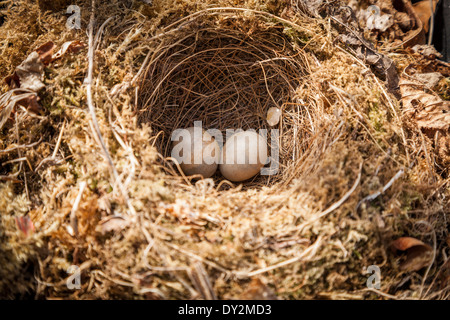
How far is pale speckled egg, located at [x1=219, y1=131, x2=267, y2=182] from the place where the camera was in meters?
1.74

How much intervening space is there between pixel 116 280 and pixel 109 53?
1031mm

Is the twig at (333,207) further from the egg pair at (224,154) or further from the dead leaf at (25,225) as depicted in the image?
the dead leaf at (25,225)

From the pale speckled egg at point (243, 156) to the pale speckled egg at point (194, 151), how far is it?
3.1 inches

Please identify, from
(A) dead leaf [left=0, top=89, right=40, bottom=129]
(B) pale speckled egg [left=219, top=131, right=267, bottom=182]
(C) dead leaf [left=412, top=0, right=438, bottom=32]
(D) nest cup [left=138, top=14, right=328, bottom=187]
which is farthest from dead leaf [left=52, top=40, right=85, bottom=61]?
(C) dead leaf [left=412, top=0, right=438, bottom=32]

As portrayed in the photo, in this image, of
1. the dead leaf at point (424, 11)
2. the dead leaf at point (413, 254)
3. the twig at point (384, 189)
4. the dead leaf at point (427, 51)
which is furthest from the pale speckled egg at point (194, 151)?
the dead leaf at point (424, 11)

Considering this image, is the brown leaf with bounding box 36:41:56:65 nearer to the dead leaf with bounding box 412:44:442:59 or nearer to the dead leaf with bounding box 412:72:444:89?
the dead leaf with bounding box 412:72:444:89

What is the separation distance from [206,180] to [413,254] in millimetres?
868

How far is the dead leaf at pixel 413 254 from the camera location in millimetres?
1271

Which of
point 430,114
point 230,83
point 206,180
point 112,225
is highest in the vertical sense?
point 230,83

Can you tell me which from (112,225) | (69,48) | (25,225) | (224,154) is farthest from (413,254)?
(69,48)

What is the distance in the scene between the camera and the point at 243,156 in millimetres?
1736

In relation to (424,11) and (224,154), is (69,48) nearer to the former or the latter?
(224,154)

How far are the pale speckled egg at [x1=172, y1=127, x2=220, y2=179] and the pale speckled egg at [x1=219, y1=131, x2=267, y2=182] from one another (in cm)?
8

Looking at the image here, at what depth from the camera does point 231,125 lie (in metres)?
2.00
